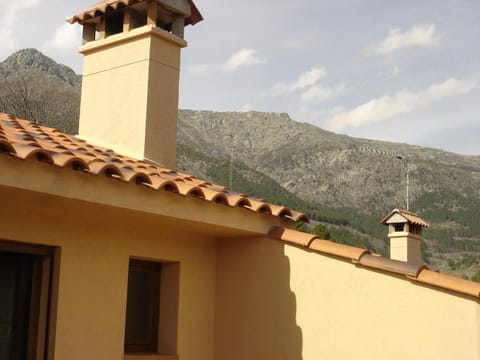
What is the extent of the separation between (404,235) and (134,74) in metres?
8.62

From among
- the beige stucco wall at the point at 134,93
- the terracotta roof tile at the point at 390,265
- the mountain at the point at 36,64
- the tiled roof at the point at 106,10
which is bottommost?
the terracotta roof tile at the point at 390,265

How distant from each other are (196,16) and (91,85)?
1837 mm

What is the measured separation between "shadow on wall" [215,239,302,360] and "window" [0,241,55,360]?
220cm

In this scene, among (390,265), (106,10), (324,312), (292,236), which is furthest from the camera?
(106,10)

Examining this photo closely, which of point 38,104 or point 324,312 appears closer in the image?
point 324,312

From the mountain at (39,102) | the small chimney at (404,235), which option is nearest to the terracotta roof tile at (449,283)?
the small chimney at (404,235)

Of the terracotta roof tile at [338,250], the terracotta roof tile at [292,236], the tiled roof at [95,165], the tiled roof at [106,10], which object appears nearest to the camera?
the tiled roof at [95,165]

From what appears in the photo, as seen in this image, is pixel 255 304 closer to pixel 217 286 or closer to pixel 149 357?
pixel 217 286

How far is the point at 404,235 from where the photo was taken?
15461 millimetres

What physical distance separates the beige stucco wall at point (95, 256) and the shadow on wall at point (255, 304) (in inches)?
14.4

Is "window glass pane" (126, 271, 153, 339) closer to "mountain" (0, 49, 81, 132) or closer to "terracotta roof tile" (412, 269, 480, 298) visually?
"terracotta roof tile" (412, 269, 480, 298)

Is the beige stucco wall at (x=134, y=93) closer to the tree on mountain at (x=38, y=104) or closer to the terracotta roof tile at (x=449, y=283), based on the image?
the terracotta roof tile at (x=449, y=283)

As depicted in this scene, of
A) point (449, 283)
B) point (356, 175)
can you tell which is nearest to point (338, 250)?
point (449, 283)

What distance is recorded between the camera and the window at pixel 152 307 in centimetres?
738
